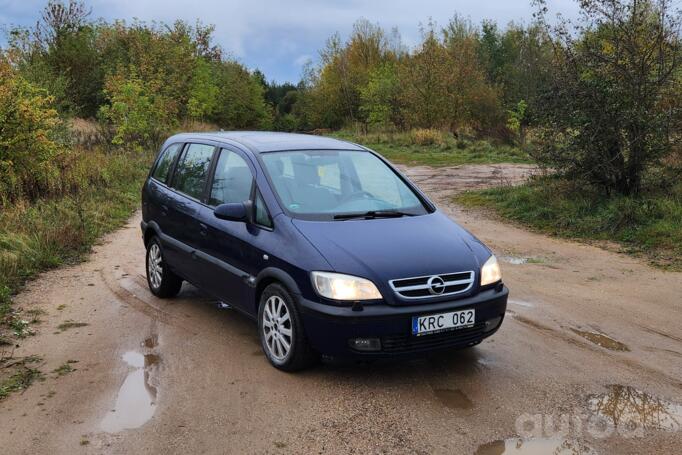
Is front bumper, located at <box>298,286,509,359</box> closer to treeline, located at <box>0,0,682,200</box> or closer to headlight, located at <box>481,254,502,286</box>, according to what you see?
headlight, located at <box>481,254,502,286</box>

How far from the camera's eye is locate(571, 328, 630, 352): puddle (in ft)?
17.0

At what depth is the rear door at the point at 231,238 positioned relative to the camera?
4.92 meters

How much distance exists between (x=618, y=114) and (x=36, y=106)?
10.1 m

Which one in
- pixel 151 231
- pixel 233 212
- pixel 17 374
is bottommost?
pixel 17 374

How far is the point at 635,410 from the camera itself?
158 inches

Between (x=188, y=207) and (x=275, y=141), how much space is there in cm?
104

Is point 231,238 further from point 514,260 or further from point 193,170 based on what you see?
point 514,260

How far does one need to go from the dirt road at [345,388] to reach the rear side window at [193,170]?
118 cm

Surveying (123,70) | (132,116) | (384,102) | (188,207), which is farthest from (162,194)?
(384,102)

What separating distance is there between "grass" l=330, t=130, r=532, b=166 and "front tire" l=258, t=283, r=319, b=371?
17.3 metres

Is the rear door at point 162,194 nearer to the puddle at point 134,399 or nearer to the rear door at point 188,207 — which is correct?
the rear door at point 188,207

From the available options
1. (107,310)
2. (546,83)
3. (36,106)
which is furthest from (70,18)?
(107,310)

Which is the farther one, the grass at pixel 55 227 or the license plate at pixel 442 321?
the grass at pixel 55 227

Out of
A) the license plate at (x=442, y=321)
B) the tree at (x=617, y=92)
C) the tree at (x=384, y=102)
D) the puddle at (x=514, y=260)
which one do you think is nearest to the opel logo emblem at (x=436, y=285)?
the license plate at (x=442, y=321)
